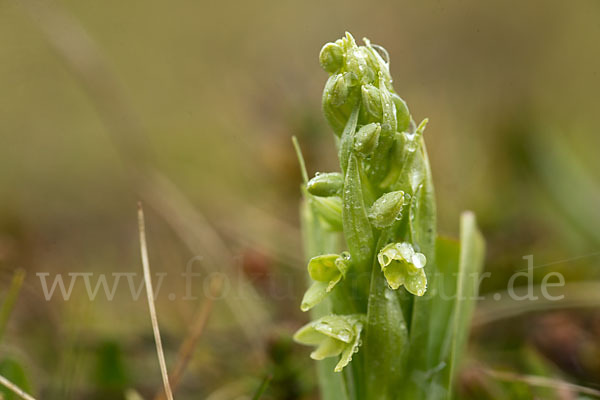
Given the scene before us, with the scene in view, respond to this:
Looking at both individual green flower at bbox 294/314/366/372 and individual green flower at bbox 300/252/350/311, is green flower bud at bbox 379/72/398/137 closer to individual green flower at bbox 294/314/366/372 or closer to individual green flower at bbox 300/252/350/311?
individual green flower at bbox 300/252/350/311

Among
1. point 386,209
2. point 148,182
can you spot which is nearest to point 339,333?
point 386,209

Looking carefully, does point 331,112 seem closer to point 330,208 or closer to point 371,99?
point 371,99

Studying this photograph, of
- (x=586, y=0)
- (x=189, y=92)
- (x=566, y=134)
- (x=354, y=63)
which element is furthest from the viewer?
(x=189, y=92)

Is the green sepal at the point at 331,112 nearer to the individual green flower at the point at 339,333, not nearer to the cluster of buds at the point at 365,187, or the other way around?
the cluster of buds at the point at 365,187

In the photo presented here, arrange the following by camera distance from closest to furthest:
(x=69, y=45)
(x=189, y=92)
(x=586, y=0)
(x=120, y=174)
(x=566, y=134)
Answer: (x=69, y=45) < (x=566, y=134) < (x=586, y=0) < (x=120, y=174) < (x=189, y=92)

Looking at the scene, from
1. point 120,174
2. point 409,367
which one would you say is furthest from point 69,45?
point 409,367

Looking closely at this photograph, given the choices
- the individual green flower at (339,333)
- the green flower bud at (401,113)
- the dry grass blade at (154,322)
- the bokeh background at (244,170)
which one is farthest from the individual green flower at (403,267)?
the dry grass blade at (154,322)

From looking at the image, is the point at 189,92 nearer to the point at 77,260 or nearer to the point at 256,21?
the point at 256,21

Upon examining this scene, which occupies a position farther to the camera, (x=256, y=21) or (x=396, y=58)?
(x=256, y=21)
